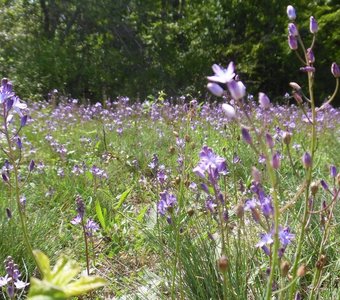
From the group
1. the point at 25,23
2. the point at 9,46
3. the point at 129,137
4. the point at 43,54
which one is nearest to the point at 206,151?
the point at 129,137

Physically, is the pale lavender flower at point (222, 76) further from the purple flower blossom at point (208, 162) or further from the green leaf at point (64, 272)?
the green leaf at point (64, 272)

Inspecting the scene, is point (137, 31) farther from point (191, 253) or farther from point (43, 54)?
point (191, 253)

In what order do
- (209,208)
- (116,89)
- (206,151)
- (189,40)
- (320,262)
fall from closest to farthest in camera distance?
(320,262)
(206,151)
(209,208)
(116,89)
(189,40)

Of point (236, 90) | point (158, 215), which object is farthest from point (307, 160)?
point (158, 215)

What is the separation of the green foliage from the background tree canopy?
41.2ft

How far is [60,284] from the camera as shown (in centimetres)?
50

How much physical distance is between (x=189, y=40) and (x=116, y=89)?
2.85m

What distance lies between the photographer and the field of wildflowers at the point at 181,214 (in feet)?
3.52

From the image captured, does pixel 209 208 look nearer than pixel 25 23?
Yes

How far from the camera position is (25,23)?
1407cm

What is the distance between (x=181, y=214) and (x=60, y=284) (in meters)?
1.54

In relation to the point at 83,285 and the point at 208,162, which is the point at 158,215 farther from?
the point at 83,285

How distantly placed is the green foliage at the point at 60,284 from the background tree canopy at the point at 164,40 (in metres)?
12.6

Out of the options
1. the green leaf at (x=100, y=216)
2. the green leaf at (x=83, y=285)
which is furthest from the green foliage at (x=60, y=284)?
the green leaf at (x=100, y=216)
